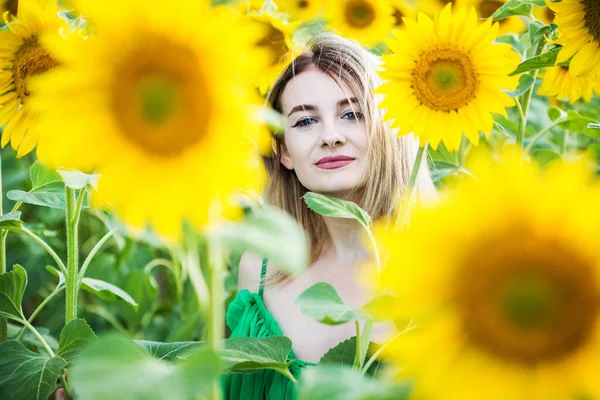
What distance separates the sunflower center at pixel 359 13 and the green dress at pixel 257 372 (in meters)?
0.48

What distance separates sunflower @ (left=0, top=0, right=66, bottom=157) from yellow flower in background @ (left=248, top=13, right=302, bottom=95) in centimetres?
39

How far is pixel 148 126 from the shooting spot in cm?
38

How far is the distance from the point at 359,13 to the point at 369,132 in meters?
0.38

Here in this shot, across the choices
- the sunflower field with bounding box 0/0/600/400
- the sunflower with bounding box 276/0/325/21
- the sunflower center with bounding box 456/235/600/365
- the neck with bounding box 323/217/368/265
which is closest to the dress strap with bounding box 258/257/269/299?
the neck with bounding box 323/217/368/265

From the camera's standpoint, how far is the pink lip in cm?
101

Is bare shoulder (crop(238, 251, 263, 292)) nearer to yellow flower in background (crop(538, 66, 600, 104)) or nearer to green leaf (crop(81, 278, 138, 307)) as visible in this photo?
green leaf (crop(81, 278, 138, 307))

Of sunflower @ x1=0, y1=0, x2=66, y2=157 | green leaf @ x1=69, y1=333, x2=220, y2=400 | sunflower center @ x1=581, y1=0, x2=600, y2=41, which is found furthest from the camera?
sunflower center @ x1=581, y1=0, x2=600, y2=41

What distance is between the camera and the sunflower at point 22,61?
578 millimetres

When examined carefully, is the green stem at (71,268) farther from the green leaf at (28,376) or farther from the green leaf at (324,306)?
the green leaf at (324,306)

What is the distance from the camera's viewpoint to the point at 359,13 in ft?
4.33

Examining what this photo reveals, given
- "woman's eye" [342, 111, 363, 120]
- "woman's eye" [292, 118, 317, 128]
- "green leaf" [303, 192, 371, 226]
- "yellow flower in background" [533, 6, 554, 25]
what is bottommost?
"green leaf" [303, 192, 371, 226]

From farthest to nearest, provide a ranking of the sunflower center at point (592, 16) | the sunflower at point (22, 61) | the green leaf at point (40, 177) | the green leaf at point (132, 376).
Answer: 1. the green leaf at point (40, 177)
2. the sunflower center at point (592, 16)
3. the sunflower at point (22, 61)
4. the green leaf at point (132, 376)

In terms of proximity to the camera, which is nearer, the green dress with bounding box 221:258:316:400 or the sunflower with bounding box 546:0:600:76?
the sunflower with bounding box 546:0:600:76

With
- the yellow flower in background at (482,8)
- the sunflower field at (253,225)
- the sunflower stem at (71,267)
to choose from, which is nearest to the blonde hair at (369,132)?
the yellow flower in background at (482,8)
